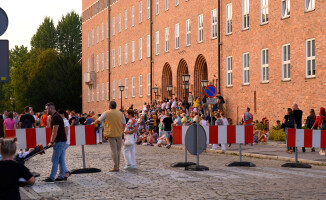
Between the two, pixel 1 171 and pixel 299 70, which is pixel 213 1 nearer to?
pixel 299 70

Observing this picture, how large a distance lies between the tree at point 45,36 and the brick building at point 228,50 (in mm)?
37511

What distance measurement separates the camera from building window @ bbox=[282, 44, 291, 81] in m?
33.7

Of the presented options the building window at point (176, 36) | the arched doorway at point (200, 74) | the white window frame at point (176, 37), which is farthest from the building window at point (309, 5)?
the building window at point (176, 36)

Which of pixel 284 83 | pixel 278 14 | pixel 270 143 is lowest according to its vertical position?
pixel 270 143

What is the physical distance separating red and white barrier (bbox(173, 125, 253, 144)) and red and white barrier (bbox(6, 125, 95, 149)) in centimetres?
276

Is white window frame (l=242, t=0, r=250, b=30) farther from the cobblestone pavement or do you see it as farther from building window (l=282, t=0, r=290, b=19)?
the cobblestone pavement

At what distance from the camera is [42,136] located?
54.9 ft

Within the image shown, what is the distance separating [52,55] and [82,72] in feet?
27.9

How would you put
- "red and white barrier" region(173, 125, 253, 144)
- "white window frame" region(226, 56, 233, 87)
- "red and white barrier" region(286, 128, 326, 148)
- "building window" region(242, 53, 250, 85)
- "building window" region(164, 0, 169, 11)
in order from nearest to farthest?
"red and white barrier" region(286, 128, 326, 148) < "red and white barrier" region(173, 125, 253, 144) < "building window" region(242, 53, 250, 85) < "white window frame" region(226, 56, 233, 87) < "building window" region(164, 0, 169, 11)

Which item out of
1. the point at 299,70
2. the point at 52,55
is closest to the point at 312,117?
the point at 299,70

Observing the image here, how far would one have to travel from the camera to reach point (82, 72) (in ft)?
267

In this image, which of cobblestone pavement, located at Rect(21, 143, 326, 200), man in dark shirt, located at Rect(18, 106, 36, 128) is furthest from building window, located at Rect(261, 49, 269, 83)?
cobblestone pavement, located at Rect(21, 143, 326, 200)

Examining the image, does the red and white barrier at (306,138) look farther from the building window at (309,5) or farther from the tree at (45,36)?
the tree at (45,36)

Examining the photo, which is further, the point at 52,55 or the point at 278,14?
the point at 52,55
